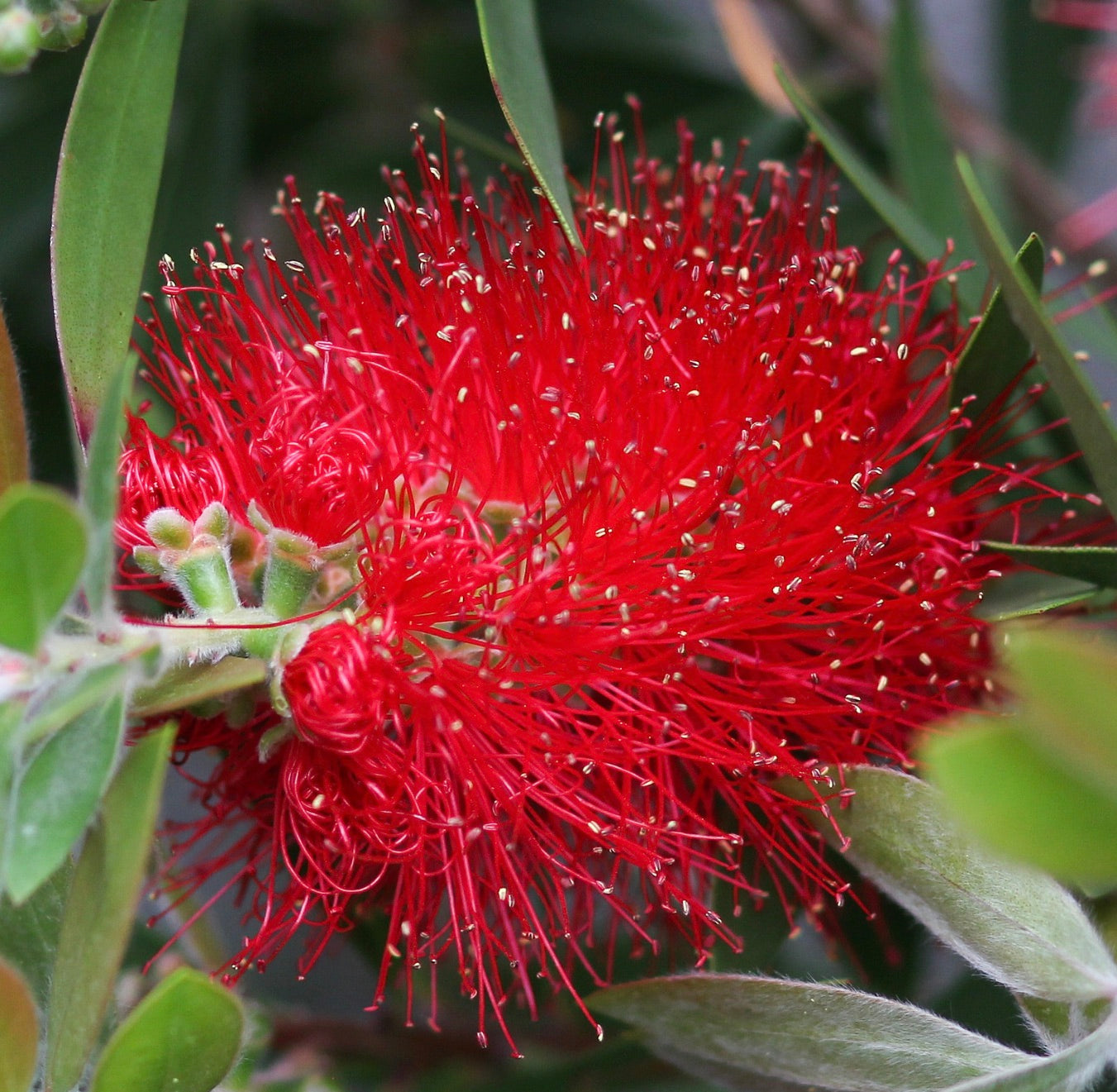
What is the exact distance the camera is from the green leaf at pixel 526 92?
2.78ft

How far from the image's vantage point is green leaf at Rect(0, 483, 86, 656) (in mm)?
563

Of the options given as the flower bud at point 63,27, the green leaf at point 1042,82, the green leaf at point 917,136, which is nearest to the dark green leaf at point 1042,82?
the green leaf at point 1042,82

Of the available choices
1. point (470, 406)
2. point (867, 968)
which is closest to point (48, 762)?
point (470, 406)

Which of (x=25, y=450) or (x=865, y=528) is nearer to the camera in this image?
(x=25, y=450)

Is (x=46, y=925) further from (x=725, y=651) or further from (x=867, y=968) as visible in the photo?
(x=867, y=968)

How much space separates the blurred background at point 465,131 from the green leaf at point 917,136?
0.07 metres

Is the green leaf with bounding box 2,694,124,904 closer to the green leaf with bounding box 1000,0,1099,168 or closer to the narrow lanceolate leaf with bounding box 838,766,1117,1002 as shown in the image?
the narrow lanceolate leaf with bounding box 838,766,1117,1002

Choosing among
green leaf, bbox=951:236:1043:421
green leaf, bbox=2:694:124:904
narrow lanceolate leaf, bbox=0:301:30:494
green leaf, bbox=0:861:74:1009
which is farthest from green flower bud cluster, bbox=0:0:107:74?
green leaf, bbox=951:236:1043:421

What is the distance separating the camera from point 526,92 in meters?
0.93

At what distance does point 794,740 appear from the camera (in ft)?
3.17

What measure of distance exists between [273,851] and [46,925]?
16cm

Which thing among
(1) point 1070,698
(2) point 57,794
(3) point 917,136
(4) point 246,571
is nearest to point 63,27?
(4) point 246,571

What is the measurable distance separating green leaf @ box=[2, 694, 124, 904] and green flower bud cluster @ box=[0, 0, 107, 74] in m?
0.38

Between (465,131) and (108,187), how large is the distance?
0.34 m
